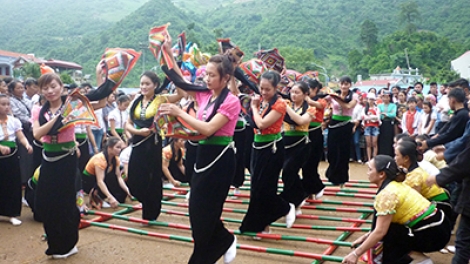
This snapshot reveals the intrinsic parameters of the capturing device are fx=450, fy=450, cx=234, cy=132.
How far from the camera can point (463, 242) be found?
135 inches

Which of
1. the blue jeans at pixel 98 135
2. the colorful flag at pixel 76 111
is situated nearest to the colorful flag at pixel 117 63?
the colorful flag at pixel 76 111

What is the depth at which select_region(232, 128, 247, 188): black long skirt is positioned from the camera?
659 centimetres

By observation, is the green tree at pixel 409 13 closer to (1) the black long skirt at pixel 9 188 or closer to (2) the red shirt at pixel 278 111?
(2) the red shirt at pixel 278 111

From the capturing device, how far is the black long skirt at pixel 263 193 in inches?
188

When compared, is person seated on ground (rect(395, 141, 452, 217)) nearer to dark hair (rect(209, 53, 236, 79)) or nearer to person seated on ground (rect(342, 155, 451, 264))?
person seated on ground (rect(342, 155, 451, 264))

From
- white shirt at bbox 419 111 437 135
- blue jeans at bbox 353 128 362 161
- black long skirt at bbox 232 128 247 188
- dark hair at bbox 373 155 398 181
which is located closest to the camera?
dark hair at bbox 373 155 398 181

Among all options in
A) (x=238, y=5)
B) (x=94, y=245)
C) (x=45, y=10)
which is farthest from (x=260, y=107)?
(x=45, y=10)

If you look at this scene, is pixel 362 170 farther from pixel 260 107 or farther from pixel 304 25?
pixel 304 25

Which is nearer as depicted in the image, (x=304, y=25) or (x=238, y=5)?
(x=304, y=25)

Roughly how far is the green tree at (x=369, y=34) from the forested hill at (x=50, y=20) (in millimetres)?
43664

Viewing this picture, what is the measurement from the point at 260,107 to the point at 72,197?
2114mm

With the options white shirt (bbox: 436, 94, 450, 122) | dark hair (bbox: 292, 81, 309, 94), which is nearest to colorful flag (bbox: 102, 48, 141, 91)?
dark hair (bbox: 292, 81, 309, 94)

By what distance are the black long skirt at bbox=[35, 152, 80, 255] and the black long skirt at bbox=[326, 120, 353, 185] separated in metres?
3.98

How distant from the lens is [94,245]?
472cm
